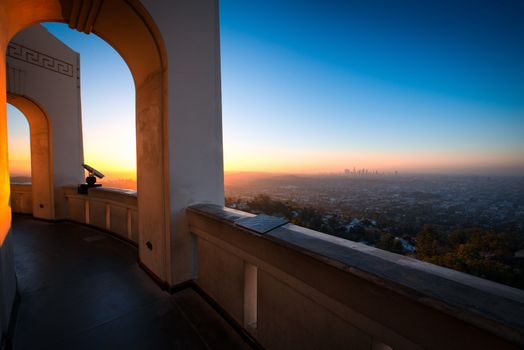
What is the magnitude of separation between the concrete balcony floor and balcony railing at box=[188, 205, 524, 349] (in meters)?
0.57

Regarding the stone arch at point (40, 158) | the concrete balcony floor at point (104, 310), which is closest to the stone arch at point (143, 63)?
the concrete balcony floor at point (104, 310)

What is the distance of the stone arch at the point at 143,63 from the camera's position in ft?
10.1

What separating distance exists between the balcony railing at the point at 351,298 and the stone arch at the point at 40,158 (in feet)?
28.1

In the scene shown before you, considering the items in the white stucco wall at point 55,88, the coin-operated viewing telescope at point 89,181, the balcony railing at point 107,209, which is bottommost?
the balcony railing at point 107,209

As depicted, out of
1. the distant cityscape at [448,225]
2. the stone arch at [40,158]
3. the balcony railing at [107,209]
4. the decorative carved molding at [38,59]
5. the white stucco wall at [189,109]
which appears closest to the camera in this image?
the distant cityscape at [448,225]

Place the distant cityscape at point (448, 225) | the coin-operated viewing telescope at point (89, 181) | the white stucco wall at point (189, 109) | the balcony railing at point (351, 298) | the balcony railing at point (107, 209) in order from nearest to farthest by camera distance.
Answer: the balcony railing at point (351, 298)
the distant cityscape at point (448, 225)
the white stucco wall at point (189, 109)
the balcony railing at point (107, 209)
the coin-operated viewing telescope at point (89, 181)

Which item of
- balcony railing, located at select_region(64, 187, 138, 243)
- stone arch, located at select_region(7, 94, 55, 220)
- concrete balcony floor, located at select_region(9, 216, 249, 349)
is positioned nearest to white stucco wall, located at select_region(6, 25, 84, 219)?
stone arch, located at select_region(7, 94, 55, 220)

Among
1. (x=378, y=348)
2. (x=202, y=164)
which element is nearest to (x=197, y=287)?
(x=202, y=164)

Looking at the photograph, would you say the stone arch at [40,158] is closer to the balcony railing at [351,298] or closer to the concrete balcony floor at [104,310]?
the concrete balcony floor at [104,310]

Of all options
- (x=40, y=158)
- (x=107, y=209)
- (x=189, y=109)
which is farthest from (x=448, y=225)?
(x=40, y=158)

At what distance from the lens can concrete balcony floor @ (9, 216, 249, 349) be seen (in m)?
2.44

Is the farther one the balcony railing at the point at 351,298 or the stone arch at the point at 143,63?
the stone arch at the point at 143,63

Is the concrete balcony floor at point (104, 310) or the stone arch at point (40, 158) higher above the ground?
the stone arch at point (40, 158)

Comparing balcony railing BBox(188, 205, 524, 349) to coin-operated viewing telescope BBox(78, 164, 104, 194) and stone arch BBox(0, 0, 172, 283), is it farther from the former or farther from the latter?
coin-operated viewing telescope BBox(78, 164, 104, 194)
